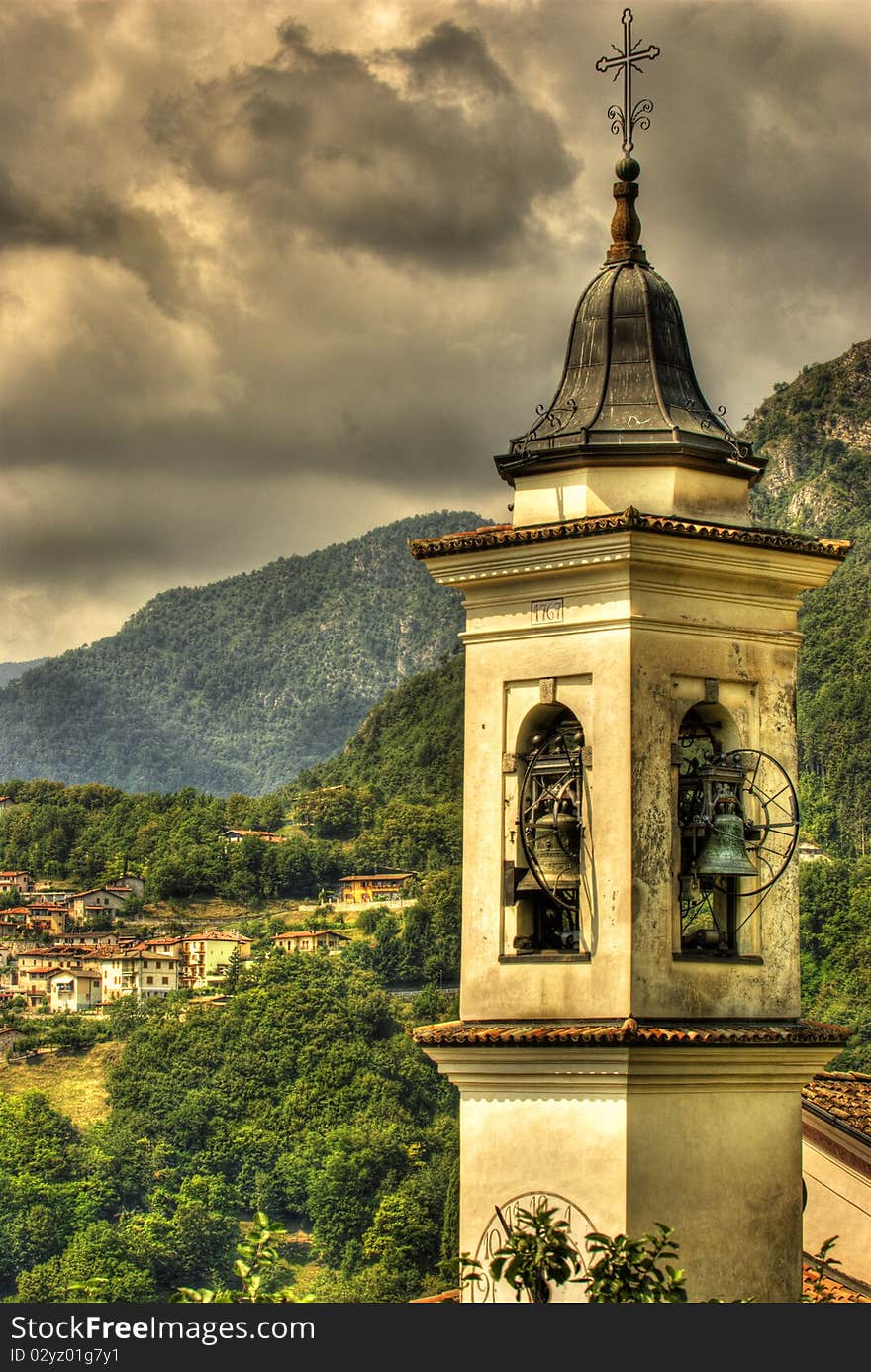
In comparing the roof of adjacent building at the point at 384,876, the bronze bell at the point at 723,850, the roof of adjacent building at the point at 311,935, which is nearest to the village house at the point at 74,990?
the roof of adjacent building at the point at 311,935

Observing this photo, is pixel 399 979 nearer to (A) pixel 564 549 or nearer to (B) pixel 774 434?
(B) pixel 774 434

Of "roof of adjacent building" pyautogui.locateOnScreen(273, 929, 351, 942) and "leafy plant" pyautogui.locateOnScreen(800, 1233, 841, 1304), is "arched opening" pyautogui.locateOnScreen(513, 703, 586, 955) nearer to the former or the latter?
"leafy plant" pyautogui.locateOnScreen(800, 1233, 841, 1304)

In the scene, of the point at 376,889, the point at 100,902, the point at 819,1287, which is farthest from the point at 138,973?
the point at 819,1287

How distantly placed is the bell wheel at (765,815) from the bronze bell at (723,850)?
19 centimetres

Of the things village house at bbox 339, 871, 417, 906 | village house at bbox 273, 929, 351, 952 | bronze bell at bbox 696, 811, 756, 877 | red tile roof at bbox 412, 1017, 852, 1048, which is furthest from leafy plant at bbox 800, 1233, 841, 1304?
village house at bbox 339, 871, 417, 906

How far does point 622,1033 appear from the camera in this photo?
560 inches

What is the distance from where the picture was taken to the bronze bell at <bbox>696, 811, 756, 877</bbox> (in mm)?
14938

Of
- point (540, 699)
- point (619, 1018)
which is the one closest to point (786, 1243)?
point (619, 1018)

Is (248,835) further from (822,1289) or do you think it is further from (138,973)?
(822,1289)

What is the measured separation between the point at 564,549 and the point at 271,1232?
4.53 m

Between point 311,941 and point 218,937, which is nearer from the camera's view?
point 311,941

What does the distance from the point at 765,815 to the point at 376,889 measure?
16250 cm

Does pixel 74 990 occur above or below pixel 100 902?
below

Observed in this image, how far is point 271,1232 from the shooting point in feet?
41.2
